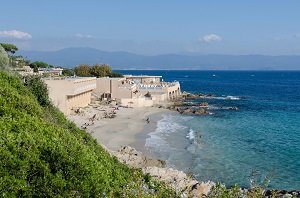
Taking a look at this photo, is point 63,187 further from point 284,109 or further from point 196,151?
point 284,109

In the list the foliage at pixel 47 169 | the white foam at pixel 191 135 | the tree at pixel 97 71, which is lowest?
the white foam at pixel 191 135

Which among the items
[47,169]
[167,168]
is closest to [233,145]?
[167,168]

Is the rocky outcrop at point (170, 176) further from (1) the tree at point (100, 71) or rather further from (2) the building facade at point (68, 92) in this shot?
(1) the tree at point (100, 71)

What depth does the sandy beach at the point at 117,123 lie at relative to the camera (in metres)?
38.8

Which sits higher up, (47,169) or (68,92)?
(47,169)

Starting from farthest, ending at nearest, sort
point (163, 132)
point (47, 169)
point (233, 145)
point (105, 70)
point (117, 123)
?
point (105, 70)
point (117, 123)
point (163, 132)
point (233, 145)
point (47, 169)

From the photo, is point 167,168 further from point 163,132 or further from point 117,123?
point 117,123

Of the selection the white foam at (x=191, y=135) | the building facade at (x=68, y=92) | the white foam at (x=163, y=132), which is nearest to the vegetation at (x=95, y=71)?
the building facade at (x=68, y=92)

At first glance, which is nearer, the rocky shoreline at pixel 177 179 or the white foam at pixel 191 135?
the rocky shoreline at pixel 177 179

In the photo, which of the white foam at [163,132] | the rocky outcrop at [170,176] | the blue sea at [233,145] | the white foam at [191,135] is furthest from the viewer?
the white foam at [191,135]

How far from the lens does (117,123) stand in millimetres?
48750

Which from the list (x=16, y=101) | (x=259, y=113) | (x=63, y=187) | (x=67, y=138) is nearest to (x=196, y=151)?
(x=16, y=101)

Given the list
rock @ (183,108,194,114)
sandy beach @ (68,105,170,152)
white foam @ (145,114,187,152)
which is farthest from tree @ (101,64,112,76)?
white foam @ (145,114,187,152)

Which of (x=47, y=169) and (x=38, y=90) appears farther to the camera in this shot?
(x=38, y=90)
